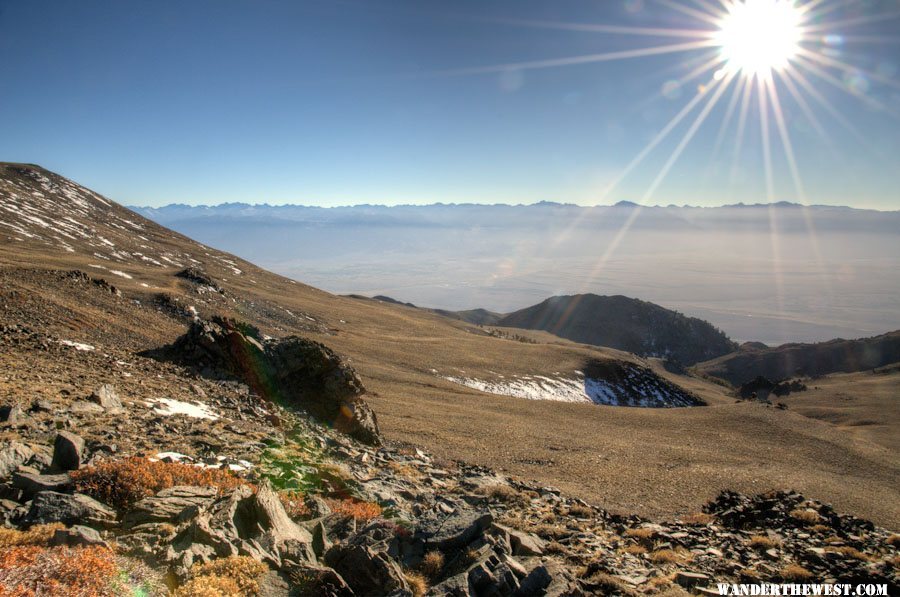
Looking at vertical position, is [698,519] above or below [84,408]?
below

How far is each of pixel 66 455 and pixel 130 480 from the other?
5.50 feet

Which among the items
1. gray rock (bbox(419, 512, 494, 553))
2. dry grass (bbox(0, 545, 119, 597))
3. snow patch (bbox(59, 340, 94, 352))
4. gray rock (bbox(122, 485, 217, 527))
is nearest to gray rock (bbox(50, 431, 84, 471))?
gray rock (bbox(122, 485, 217, 527))

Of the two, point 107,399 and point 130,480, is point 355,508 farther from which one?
point 107,399

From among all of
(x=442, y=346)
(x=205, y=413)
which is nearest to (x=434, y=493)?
(x=205, y=413)

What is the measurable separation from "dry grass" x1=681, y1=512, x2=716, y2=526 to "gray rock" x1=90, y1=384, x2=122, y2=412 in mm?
18542

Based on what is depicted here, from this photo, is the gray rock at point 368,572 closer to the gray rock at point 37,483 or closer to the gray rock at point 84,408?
the gray rock at point 37,483

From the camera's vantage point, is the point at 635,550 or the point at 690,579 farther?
the point at 635,550

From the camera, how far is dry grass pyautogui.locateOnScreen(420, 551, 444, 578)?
26.8 ft

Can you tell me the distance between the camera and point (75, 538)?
6.38 meters

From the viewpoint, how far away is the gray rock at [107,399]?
42.9 feet

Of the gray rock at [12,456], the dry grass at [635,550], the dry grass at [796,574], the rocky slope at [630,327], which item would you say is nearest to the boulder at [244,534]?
the gray rock at [12,456]

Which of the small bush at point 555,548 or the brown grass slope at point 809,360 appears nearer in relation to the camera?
the small bush at point 555,548

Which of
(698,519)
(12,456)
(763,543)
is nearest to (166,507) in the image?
(12,456)

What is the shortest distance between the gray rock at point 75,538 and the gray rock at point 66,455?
9.13ft
